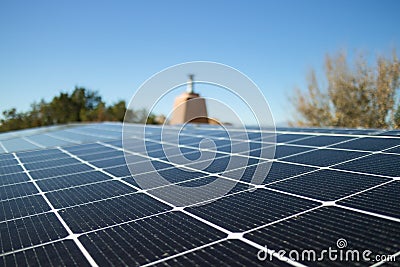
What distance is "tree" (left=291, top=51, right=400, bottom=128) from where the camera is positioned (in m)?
23.4

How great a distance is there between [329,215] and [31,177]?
6.55m

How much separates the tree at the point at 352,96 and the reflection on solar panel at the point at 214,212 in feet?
56.4

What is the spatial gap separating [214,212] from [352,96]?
2507 cm

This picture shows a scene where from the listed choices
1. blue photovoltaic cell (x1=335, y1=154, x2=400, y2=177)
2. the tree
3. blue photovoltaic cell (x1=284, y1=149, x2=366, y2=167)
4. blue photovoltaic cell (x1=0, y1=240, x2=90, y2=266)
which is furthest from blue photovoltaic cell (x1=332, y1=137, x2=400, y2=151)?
the tree

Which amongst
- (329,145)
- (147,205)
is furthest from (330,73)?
(147,205)

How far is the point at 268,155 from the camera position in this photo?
7.77 meters

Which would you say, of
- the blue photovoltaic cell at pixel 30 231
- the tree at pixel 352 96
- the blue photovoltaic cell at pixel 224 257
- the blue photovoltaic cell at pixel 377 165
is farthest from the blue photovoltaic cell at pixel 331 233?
the tree at pixel 352 96

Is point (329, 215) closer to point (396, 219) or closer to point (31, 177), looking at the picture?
point (396, 219)

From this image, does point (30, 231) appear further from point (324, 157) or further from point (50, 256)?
point (324, 157)

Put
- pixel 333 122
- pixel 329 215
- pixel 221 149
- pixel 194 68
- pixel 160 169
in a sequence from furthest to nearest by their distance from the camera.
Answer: pixel 333 122 → pixel 221 149 → pixel 160 169 → pixel 194 68 → pixel 329 215

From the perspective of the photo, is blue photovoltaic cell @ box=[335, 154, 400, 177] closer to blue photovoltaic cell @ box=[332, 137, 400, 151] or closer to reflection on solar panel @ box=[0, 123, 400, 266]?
reflection on solar panel @ box=[0, 123, 400, 266]

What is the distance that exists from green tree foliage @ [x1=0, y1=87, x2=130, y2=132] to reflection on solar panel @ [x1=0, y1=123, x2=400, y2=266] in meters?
45.0

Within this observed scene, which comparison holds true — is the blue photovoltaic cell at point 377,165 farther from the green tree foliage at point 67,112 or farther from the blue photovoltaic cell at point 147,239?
the green tree foliage at point 67,112

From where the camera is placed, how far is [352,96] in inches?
1028
